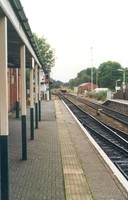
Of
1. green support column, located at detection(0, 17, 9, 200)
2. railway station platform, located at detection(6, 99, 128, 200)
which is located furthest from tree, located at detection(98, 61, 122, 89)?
green support column, located at detection(0, 17, 9, 200)

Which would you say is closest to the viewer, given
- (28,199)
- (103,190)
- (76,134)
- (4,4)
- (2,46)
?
(4,4)

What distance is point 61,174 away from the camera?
809 centimetres

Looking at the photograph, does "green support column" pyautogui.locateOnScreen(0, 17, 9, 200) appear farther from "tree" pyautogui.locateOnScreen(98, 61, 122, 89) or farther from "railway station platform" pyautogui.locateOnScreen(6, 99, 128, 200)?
"tree" pyautogui.locateOnScreen(98, 61, 122, 89)

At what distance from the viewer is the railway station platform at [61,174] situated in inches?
261

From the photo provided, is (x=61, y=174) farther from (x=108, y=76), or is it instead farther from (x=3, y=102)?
(x=108, y=76)

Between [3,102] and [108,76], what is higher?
[108,76]

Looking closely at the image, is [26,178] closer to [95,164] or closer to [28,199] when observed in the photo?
[28,199]

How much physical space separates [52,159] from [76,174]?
171cm

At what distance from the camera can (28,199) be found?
6254 mm

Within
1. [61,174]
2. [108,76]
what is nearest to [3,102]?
[61,174]

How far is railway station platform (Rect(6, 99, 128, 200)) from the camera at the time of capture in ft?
21.7

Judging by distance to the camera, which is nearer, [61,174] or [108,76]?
[61,174]

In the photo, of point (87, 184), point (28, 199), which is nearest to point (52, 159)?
point (87, 184)

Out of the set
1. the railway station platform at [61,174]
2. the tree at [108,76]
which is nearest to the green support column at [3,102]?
the railway station platform at [61,174]
